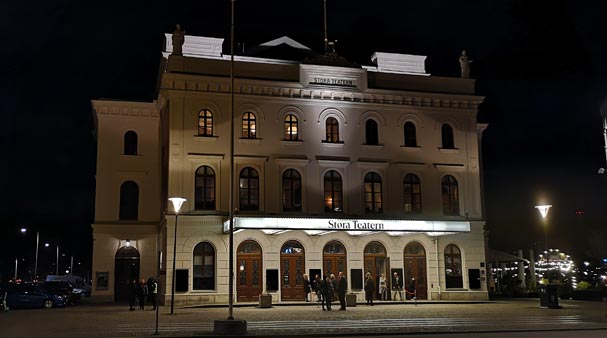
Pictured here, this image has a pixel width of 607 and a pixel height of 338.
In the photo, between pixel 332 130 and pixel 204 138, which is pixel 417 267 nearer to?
pixel 332 130

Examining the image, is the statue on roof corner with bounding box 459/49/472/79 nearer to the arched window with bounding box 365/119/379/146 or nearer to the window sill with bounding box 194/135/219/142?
the arched window with bounding box 365/119/379/146

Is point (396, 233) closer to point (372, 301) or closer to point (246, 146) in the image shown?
point (372, 301)

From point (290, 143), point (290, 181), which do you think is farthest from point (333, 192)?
point (290, 143)

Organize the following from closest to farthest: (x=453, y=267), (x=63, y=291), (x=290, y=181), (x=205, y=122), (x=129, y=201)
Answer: (x=205, y=122)
(x=290, y=181)
(x=453, y=267)
(x=63, y=291)
(x=129, y=201)

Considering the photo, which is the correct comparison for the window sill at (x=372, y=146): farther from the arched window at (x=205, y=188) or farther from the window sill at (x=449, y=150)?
the arched window at (x=205, y=188)

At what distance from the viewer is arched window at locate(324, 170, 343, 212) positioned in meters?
37.2

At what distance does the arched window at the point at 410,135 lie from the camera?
39156 mm

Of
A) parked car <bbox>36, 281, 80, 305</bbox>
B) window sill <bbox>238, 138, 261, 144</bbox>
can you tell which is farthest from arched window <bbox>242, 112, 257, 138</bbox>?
parked car <bbox>36, 281, 80, 305</bbox>

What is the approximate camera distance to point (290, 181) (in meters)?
36.8

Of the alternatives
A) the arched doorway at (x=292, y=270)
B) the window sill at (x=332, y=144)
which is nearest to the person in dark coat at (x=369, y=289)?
the arched doorway at (x=292, y=270)

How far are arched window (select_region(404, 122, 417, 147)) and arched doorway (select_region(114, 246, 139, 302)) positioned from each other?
57.7 feet

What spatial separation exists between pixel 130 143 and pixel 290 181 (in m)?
11.7

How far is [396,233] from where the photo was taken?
37.0m

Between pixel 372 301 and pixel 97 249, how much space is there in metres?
17.1
